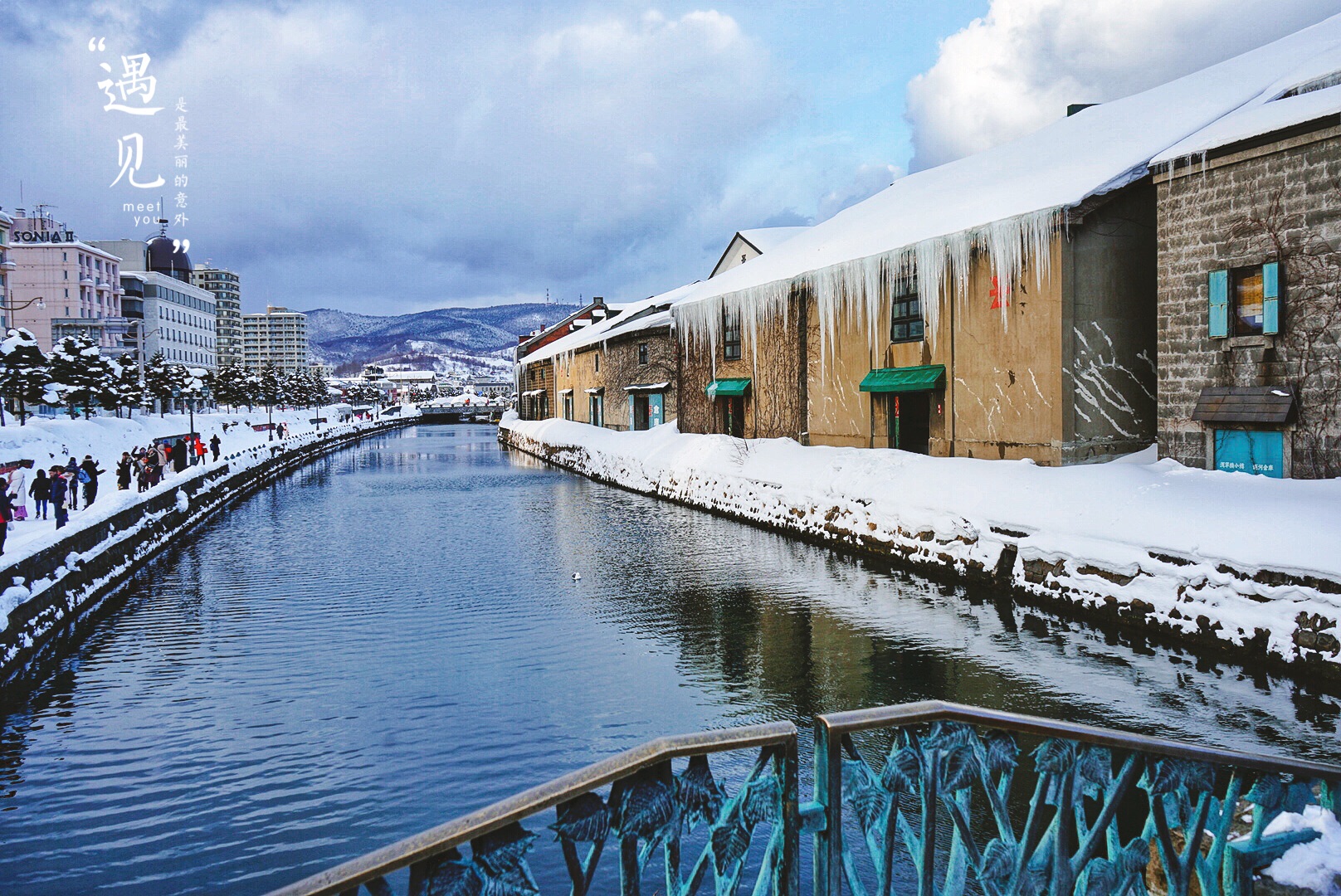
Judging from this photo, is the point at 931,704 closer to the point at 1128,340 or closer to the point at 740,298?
the point at 1128,340

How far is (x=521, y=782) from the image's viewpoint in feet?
26.1

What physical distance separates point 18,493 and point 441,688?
19.4 m

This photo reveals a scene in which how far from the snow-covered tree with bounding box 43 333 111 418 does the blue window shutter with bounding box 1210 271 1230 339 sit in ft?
165

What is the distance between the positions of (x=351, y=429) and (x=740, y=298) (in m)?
59.3

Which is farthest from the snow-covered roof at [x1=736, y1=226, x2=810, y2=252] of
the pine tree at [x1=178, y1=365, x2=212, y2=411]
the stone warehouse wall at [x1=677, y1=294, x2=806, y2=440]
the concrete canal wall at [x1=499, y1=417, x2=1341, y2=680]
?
the pine tree at [x1=178, y1=365, x2=212, y2=411]

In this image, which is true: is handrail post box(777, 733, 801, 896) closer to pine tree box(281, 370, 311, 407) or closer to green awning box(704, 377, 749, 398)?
green awning box(704, 377, 749, 398)

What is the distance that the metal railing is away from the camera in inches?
110

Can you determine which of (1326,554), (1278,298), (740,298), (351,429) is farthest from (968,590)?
(351,429)

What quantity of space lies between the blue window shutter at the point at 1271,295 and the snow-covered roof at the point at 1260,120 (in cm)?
213

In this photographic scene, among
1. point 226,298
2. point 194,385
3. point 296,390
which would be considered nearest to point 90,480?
point 194,385

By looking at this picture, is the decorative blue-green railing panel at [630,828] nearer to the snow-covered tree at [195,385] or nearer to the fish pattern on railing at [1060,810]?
the fish pattern on railing at [1060,810]

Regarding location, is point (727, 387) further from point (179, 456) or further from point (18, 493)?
point (179, 456)

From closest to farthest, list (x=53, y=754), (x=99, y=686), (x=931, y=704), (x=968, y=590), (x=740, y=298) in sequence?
(x=931, y=704) < (x=53, y=754) < (x=99, y=686) < (x=968, y=590) < (x=740, y=298)

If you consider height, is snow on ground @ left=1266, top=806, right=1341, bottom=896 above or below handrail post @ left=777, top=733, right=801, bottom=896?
below
